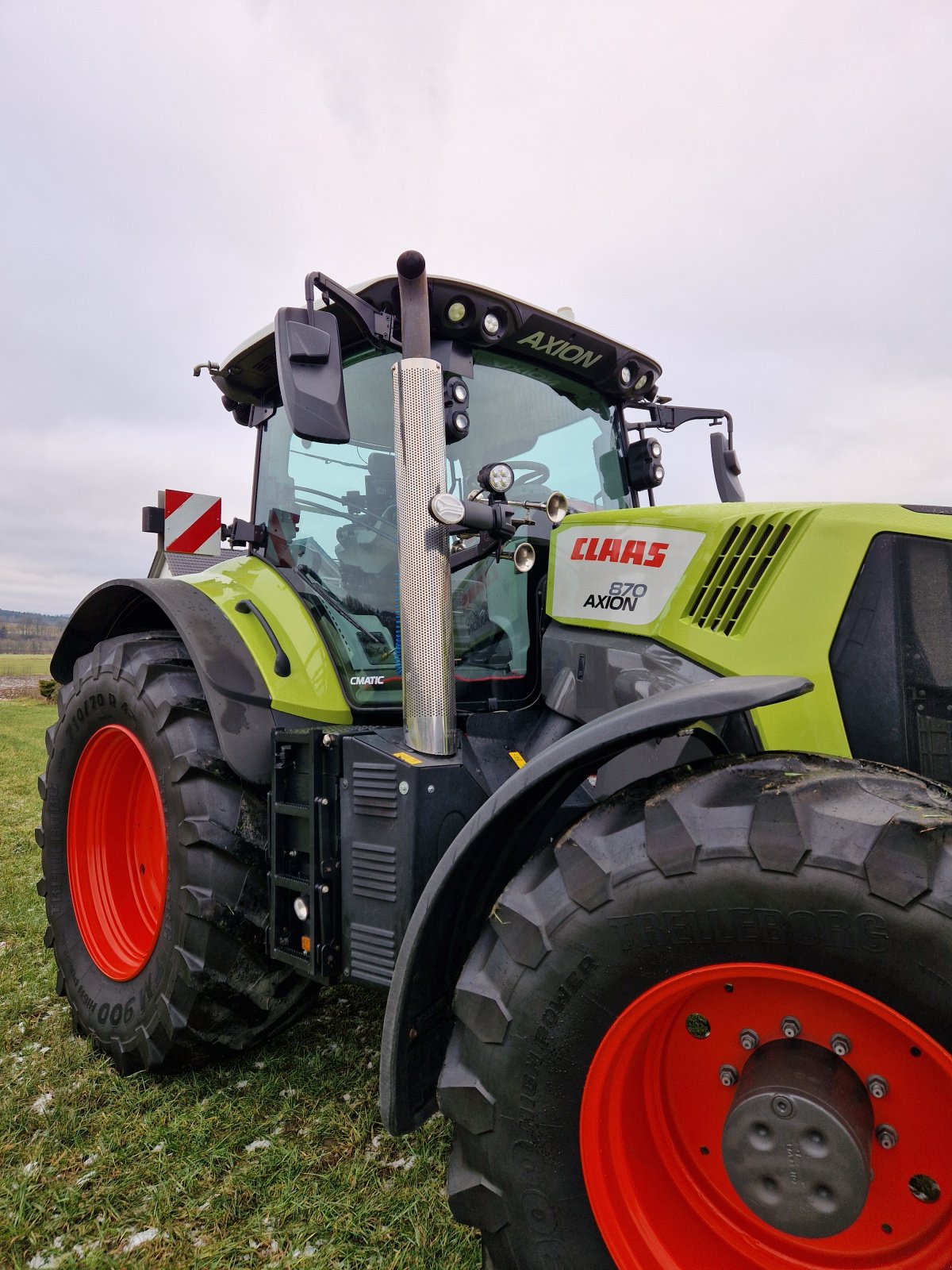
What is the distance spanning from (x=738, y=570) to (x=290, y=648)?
4.83 feet

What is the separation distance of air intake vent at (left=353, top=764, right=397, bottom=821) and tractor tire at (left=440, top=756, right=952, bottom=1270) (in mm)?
597

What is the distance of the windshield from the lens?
2.61m

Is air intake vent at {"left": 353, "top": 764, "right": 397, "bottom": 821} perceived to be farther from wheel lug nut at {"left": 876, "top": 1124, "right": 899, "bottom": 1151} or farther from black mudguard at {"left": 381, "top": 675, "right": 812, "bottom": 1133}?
wheel lug nut at {"left": 876, "top": 1124, "right": 899, "bottom": 1151}

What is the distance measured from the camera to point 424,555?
211cm

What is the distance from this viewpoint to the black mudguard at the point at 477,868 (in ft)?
4.95

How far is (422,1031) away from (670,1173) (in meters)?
0.60

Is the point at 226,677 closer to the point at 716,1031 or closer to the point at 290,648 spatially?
the point at 290,648

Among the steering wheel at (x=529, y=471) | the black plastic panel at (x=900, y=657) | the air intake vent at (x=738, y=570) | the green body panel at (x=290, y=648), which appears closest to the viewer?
the black plastic panel at (x=900, y=657)

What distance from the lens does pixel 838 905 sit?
4.13 ft

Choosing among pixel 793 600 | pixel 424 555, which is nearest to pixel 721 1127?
pixel 793 600

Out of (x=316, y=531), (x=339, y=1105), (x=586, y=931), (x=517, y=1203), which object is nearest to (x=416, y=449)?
(x=316, y=531)

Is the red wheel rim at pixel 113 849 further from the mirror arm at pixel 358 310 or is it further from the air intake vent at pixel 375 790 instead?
the mirror arm at pixel 358 310

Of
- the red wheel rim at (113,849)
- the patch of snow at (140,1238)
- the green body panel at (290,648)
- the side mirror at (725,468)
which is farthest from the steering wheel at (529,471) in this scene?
the patch of snow at (140,1238)

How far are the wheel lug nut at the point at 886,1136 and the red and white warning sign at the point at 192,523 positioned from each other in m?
4.42
